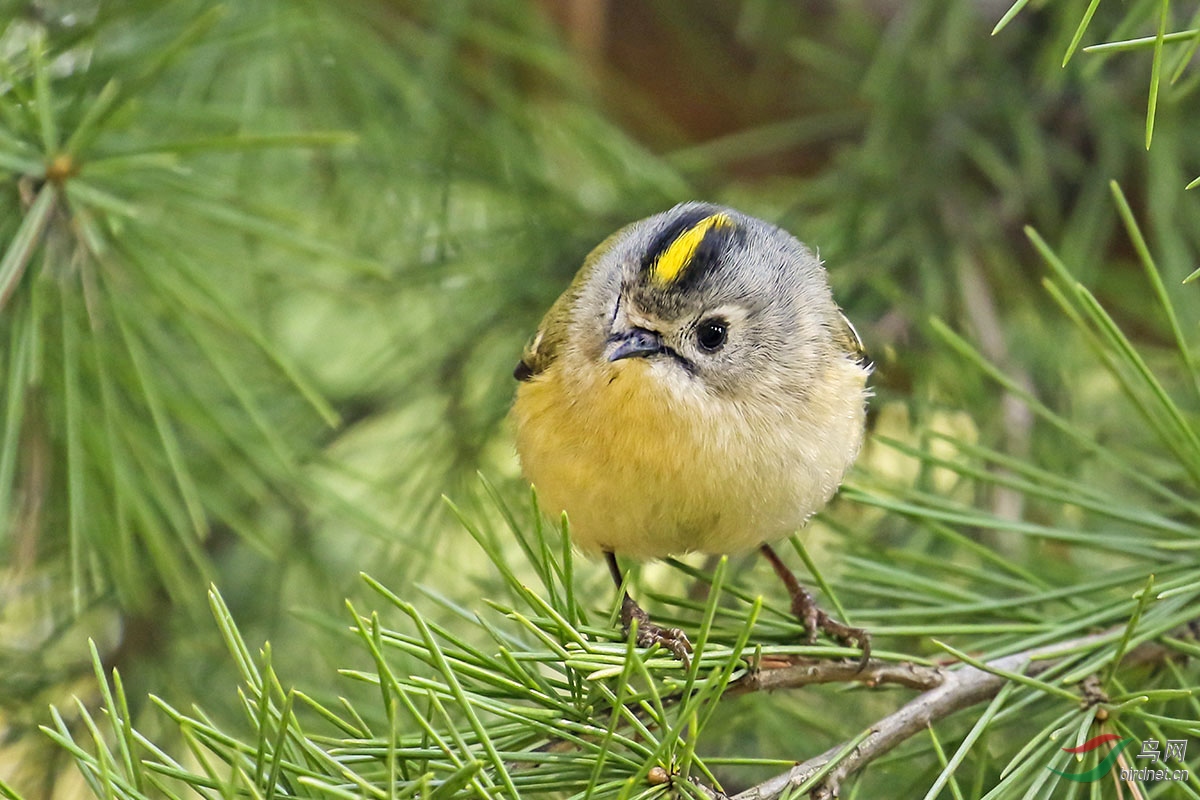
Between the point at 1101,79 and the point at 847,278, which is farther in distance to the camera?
the point at 1101,79

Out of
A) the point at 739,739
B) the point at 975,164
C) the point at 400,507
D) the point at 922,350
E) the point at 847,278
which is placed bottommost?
the point at 739,739

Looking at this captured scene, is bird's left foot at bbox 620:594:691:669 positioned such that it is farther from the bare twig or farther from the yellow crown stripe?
the yellow crown stripe

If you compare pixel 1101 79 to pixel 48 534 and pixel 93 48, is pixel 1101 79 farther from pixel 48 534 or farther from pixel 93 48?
pixel 48 534

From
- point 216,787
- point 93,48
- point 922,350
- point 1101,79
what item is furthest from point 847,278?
point 216,787

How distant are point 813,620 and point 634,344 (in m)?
0.37

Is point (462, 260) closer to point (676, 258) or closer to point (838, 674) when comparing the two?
point (676, 258)

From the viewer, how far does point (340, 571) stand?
6.63ft

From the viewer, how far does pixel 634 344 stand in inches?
50.7

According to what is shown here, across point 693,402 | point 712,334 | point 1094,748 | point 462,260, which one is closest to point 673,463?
point 693,402

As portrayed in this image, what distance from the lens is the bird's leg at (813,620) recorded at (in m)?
1.15

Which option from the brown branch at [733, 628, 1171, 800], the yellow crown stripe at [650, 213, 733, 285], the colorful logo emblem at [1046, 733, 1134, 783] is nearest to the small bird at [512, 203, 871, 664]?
the yellow crown stripe at [650, 213, 733, 285]

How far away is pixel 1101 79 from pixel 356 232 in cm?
138

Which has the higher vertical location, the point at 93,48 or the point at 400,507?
the point at 93,48

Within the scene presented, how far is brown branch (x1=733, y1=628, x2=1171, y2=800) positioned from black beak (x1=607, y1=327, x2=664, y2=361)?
422 millimetres
